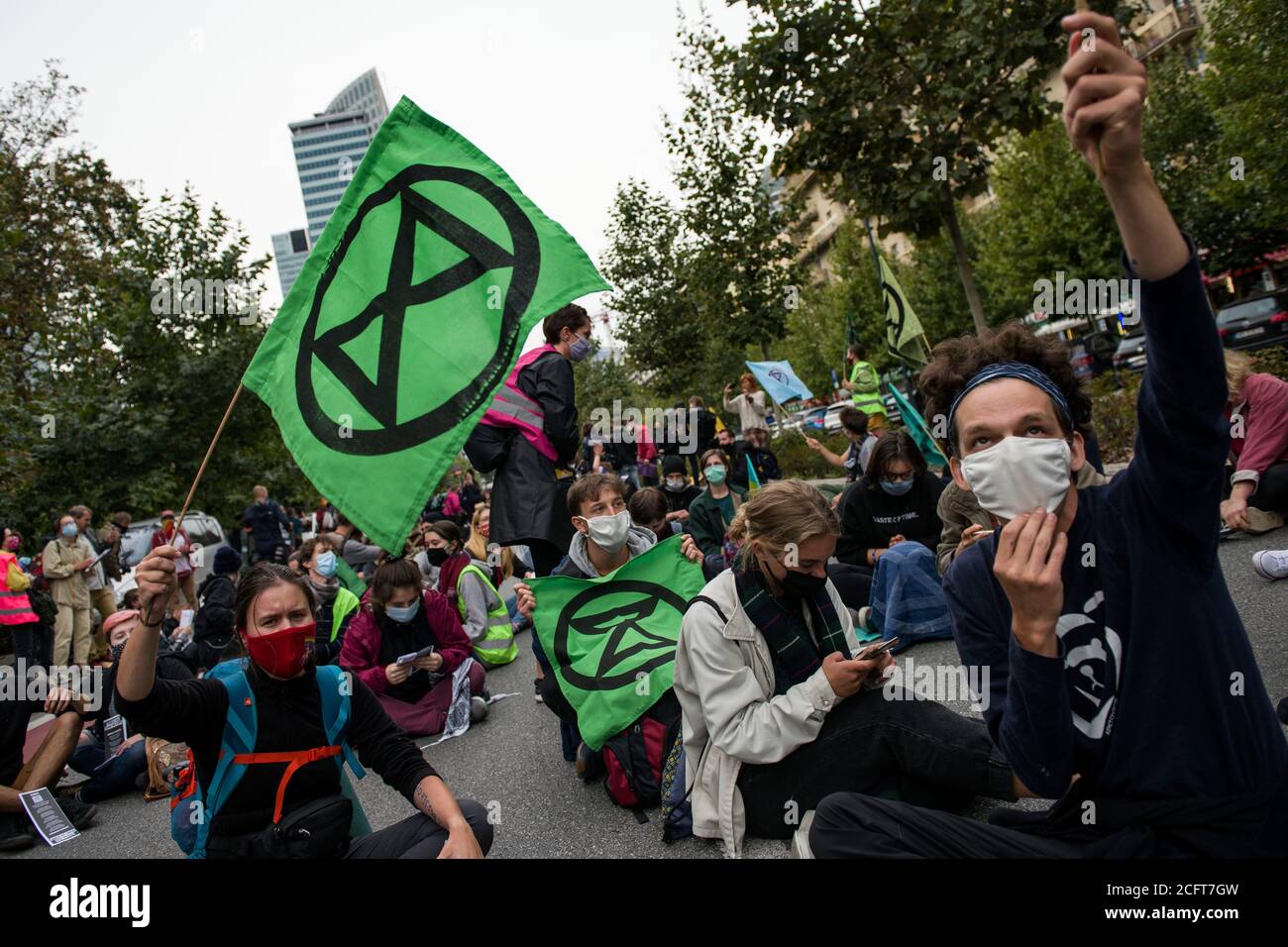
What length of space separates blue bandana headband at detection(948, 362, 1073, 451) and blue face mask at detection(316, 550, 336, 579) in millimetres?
6687

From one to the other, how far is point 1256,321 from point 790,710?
22314 millimetres

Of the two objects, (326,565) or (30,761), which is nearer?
(30,761)

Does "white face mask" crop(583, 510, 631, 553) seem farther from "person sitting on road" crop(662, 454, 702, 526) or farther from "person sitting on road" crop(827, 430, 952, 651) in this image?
"person sitting on road" crop(662, 454, 702, 526)

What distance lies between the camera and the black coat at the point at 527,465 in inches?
179

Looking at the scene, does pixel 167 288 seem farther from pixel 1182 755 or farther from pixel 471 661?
pixel 1182 755

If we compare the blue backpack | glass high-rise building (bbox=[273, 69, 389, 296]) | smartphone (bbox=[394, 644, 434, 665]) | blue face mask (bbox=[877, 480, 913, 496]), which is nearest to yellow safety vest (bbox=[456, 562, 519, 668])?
smartphone (bbox=[394, 644, 434, 665])

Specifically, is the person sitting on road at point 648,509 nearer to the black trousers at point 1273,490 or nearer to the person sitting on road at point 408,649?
the person sitting on road at point 408,649

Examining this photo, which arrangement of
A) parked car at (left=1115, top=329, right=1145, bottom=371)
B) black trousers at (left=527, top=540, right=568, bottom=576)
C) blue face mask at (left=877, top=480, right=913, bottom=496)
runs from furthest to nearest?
parked car at (left=1115, top=329, right=1145, bottom=371) → blue face mask at (left=877, top=480, right=913, bottom=496) → black trousers at (left=527, top=540, right=568, bottom=576)

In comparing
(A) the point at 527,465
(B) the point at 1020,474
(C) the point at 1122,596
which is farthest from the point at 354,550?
(C) the point at 1122,596

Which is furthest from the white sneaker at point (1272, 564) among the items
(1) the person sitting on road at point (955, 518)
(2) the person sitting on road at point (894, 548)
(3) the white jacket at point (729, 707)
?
(3) the white jacket at point (729, 707)

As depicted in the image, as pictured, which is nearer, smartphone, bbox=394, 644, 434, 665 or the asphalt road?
the asphalt road

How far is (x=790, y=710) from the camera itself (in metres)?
2.94

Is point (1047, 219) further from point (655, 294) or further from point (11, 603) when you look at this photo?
point (11, 603)

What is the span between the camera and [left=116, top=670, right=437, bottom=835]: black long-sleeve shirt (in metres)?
2.57
